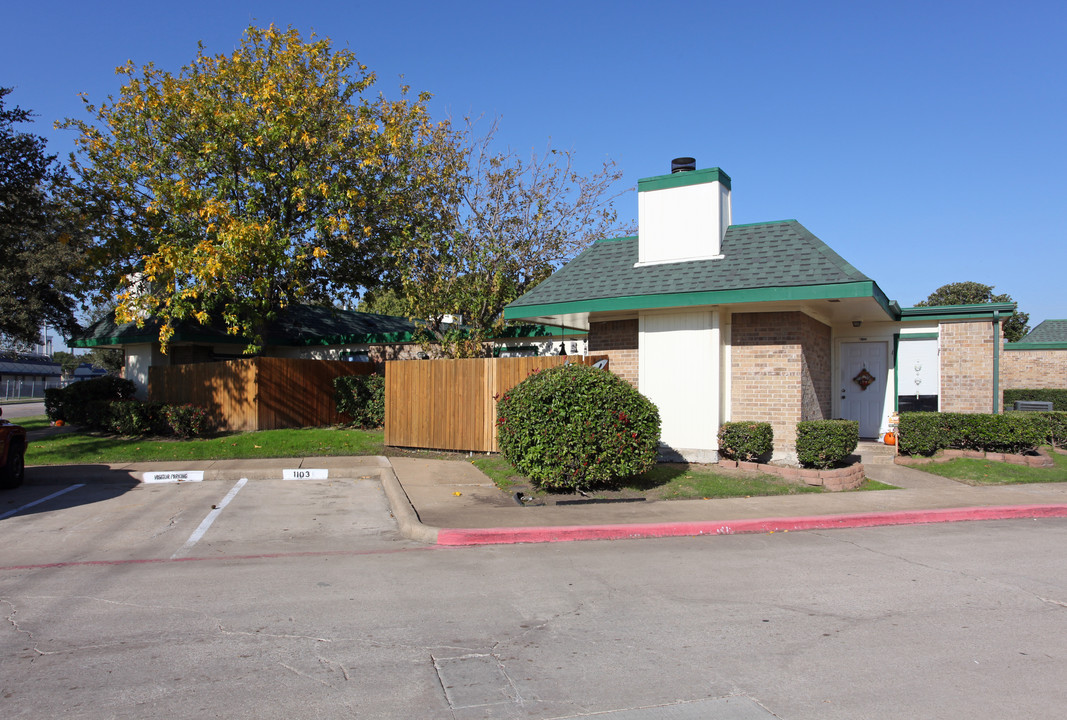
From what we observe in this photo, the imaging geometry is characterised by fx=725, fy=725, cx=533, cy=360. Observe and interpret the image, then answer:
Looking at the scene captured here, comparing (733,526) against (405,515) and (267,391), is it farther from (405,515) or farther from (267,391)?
(267,391)

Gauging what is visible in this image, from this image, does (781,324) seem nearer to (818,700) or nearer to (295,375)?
(818,700)

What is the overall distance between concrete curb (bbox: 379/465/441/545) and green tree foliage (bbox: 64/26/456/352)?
282 inches

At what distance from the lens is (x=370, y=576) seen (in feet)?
22.3

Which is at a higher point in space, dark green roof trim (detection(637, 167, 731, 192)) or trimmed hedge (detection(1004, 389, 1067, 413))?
dark green roof trim (detection(637, 167, 731, 192))

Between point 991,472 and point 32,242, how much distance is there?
2874 centimetres

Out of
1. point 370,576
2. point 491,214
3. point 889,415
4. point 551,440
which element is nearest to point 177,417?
point 491,214

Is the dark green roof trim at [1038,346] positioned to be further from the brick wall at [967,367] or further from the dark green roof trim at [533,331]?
the dark green roof trim at [533,331]

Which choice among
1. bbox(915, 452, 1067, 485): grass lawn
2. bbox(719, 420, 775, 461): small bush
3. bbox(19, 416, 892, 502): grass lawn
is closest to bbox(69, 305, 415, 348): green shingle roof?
bbox(19, 416, 892, 502): grass lawn

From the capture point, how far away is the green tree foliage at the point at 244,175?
1647 cm

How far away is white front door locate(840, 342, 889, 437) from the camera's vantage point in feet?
51.4

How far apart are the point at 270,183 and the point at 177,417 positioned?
236 inches

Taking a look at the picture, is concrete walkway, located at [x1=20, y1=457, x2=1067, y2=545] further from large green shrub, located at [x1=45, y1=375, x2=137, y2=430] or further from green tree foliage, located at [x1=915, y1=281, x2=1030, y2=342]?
green tree foliage, located at [x1=915, y1=281, x2=1030, y2=342]

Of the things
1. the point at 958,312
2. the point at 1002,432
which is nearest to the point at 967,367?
the point at 958,312

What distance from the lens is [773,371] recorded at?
12422 millimetres
